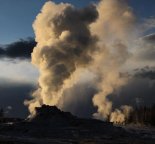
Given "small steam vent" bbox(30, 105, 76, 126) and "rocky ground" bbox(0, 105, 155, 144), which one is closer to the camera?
"rocky ground" bbox(0, 105, 155, 144)

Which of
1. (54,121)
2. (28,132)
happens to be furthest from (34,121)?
(28,132)

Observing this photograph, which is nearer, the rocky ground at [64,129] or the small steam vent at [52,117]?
the rocky ground at [64,129]

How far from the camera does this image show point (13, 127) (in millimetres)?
107688

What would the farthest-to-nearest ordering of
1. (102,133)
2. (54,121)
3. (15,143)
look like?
(54,121) → (102,133) → (15,143)

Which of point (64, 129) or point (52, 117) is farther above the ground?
point (52, 117)

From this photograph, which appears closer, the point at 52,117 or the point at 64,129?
the point at 64,129

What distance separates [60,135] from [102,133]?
1360 cm

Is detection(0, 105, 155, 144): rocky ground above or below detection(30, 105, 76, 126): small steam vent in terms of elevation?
below

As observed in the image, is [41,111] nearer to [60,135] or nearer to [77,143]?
[60,135]

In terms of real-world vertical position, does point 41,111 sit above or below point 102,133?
above

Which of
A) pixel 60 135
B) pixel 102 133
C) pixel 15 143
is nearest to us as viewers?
pixel 15 143

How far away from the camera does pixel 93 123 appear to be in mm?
116500

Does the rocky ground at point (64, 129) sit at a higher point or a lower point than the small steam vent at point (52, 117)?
lower

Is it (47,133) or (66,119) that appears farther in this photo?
(66,119)
